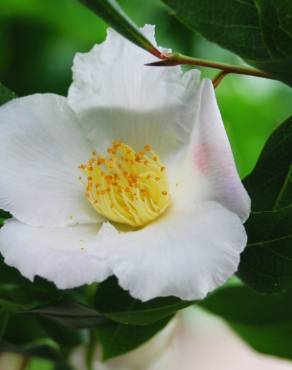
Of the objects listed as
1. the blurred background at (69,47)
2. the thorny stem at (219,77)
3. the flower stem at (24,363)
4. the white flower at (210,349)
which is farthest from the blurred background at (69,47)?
the thorny stem at (219,77)

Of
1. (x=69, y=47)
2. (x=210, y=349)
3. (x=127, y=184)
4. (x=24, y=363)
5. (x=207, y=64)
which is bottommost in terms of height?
(x=210, y=349)

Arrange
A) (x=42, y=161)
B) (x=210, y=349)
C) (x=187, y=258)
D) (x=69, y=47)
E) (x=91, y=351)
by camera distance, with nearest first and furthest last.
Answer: (x=187, y=258) → (x=42, y=161) → (x=91, y=351) → (x=69, y=47) → (x=210, y=349)

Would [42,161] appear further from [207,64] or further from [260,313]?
[260,313]

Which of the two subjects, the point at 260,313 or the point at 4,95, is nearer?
the point at 4,95

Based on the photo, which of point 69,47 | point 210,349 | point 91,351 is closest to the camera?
point 91,351

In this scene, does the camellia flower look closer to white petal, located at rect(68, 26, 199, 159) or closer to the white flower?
white petal, located at rect(68, 26, 199, 159)

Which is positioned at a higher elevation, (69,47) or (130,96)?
(130,96)

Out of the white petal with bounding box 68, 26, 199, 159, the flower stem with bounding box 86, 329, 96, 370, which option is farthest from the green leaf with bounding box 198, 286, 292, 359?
the white petal with bounding box 68, 26, 199, 159

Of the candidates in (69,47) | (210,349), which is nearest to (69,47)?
(69,47)

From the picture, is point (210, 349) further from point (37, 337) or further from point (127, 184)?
point (127, 184)
